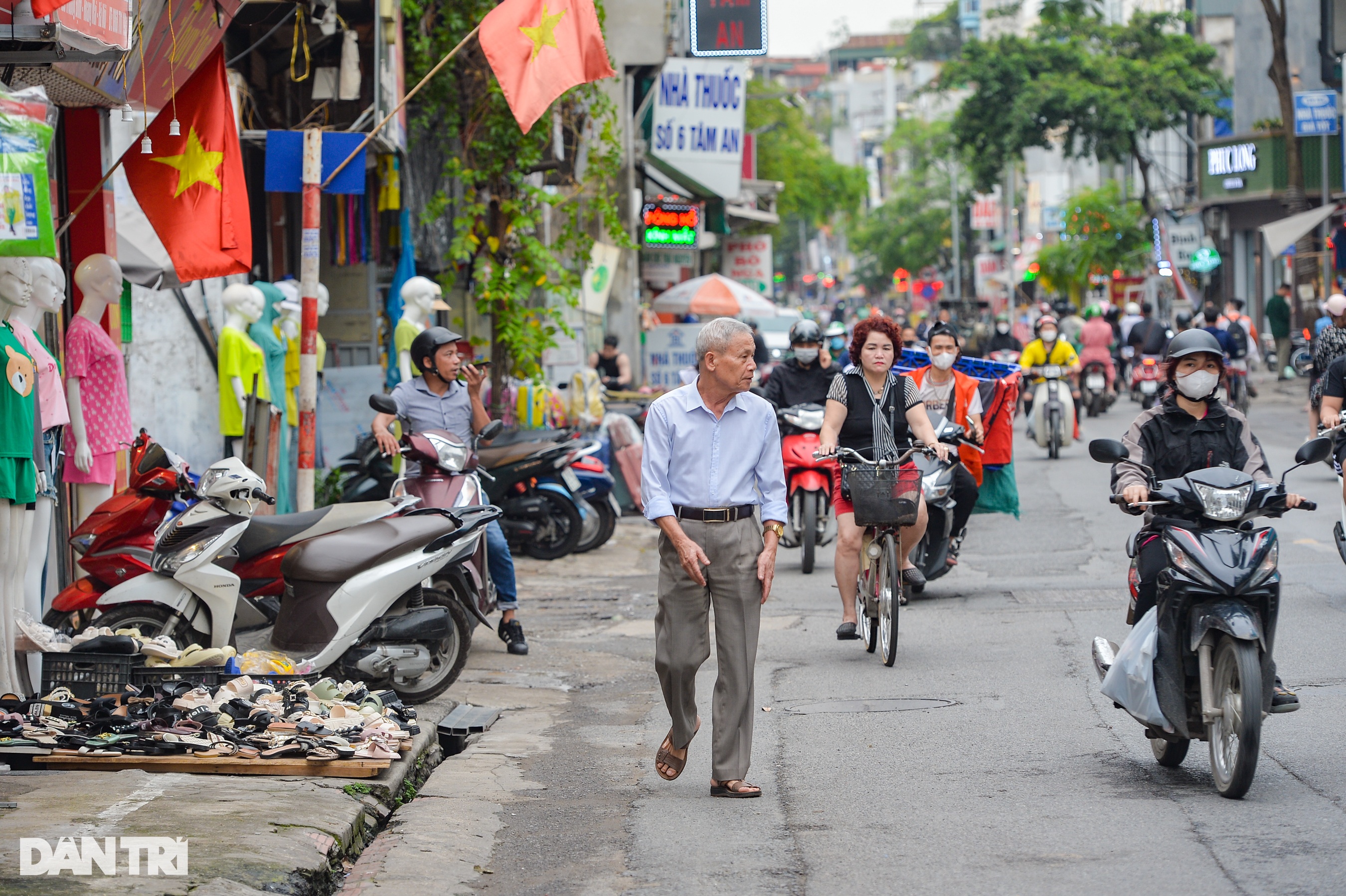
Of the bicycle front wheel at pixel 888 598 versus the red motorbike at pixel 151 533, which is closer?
the red motorbike at pixel 151 533

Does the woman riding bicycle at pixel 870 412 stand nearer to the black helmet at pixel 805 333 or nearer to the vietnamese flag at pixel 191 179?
the black helmet at pixel 805 333

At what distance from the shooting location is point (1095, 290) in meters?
55.7

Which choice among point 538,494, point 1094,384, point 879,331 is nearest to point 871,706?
point 879,331

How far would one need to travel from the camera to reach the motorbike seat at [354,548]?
7777mm

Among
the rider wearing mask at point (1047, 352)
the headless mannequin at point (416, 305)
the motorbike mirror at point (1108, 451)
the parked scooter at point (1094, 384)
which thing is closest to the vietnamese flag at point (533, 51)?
the headless mannequin at point (416, 305)

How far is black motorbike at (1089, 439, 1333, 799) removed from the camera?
5.56 meters

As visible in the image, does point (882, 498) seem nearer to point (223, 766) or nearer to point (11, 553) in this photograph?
point (223, 766)

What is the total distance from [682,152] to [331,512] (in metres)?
19.2

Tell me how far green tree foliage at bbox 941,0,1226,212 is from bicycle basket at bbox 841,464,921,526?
37040 mm

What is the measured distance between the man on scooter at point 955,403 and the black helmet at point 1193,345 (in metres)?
4.46

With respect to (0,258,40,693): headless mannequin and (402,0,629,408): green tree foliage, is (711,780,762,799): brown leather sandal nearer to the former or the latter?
(0,258,40,693): headless mannequin

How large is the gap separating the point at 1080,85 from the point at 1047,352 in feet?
80.8

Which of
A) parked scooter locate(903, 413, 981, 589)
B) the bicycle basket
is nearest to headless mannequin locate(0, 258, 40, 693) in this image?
the bicycle basket

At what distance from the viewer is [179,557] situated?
7711mm
